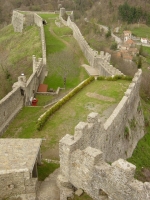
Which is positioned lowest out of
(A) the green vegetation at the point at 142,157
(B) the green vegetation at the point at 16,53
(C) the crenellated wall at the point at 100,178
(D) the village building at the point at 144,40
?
(D) the village building at the point at 144,40

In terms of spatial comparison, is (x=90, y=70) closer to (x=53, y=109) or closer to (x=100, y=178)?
(x=53, y=109)

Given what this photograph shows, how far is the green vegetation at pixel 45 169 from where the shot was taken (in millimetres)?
13430

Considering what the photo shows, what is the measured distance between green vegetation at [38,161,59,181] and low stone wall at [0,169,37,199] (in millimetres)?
1773

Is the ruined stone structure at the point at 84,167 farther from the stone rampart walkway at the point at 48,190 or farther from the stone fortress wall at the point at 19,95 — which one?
the stone fortress wall at the point at 19,95

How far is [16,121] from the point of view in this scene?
21672mm

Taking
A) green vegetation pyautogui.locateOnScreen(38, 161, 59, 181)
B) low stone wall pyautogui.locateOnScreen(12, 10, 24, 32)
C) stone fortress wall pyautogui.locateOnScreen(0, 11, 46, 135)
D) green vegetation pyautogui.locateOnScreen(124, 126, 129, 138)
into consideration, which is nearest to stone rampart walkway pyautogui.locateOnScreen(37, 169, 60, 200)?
green vegetation pyautogui.locateOnScreen(38, 161, 59, 181)

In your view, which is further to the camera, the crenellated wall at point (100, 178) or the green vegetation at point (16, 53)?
the green vegetation at point (16, 53)

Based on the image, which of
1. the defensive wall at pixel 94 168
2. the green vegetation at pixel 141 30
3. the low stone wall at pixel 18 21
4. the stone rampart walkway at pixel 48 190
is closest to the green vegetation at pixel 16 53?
the low stone wall at pixel 18 21

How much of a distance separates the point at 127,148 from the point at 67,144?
36.3ft

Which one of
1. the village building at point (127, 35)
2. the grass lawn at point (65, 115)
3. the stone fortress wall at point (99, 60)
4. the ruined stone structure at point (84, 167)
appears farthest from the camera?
the village building at point (127, 35)

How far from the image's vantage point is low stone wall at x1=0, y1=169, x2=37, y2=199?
35.8 ft

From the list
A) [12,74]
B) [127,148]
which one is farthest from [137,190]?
[12,74]

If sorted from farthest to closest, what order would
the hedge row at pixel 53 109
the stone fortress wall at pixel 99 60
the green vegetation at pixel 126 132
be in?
the stone fortress wall at pixel 99 60, the green vegetation at pixel 126 132, the hedge row at pixel 53 109

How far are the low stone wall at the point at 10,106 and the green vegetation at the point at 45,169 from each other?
6.41 metres
